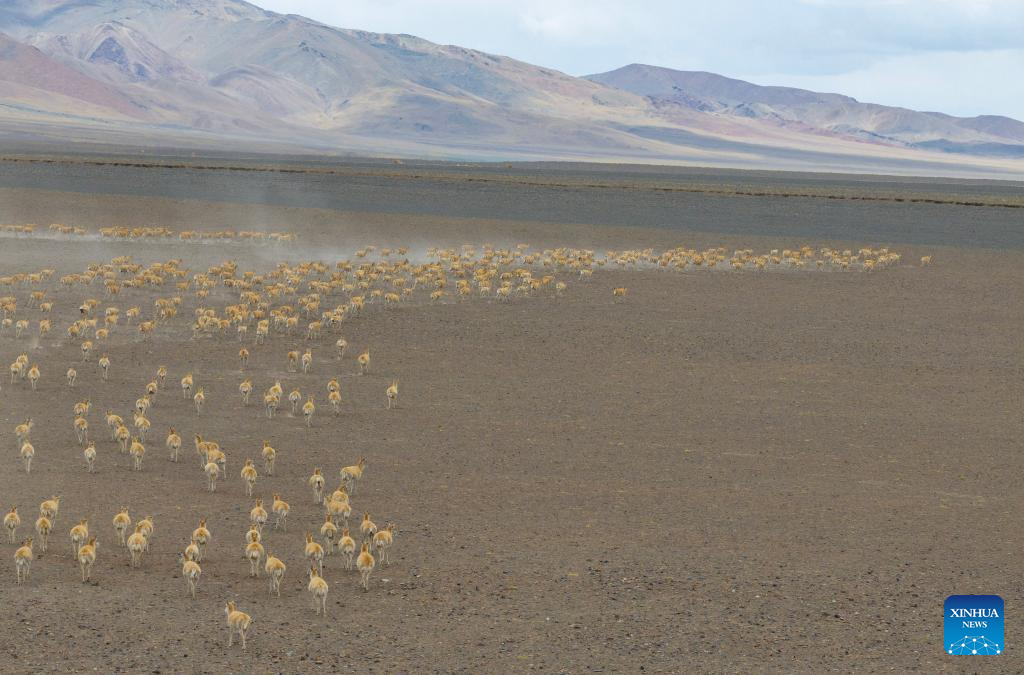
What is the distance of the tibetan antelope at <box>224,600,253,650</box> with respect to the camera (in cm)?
1186

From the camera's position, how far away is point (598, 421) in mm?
21828

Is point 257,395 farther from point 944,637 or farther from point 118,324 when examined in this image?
point 944,637

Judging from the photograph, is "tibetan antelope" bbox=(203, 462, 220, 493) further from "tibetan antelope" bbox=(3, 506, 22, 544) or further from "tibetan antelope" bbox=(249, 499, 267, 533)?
"tibetan antelope" bbox=(3, 506, 22, 544)

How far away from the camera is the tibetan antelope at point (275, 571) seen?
516 inches

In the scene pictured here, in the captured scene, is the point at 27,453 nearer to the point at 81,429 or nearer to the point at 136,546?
the point at 81,429

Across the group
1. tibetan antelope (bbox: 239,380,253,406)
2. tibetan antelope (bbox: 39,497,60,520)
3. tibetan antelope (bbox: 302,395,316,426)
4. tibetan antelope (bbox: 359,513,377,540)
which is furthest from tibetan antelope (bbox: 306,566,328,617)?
tibetan antelope (bbox: 239,380,253,406)

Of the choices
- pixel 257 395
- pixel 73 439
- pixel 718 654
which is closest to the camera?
pixel 718 654

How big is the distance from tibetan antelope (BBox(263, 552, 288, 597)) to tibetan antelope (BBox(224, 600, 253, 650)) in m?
0.86

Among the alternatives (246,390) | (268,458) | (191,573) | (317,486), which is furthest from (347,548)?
(246,390)

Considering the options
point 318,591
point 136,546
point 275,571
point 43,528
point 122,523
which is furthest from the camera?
point 122,523

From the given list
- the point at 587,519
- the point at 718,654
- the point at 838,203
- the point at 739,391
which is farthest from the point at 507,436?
the point at 838,203

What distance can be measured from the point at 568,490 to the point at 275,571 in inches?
217

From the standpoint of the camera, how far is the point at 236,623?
11.9m

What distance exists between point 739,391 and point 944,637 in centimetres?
1181
